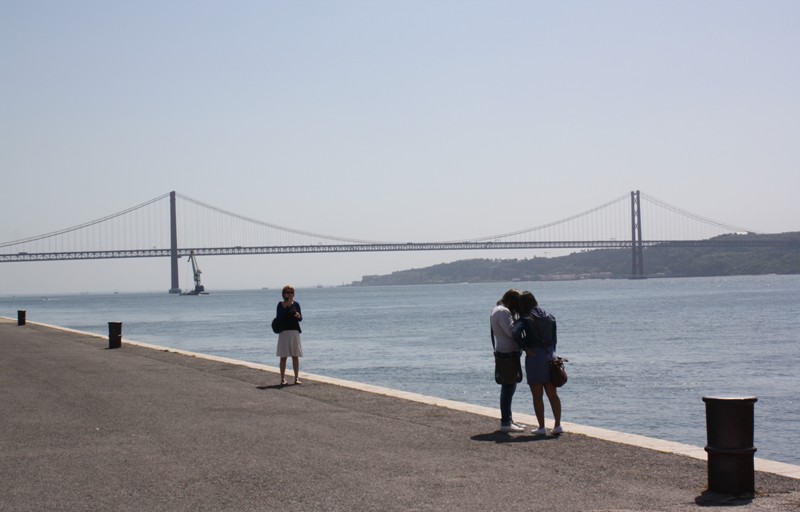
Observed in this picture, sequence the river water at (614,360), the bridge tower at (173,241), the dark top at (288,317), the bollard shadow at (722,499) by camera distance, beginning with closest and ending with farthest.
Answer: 1. the bollard shadow at (722,499)
2. the dark top at (288,317)
3. the river water at (614,360)
4. the bridge tower at (173,241)

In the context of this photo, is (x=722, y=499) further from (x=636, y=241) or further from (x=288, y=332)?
(x=636, y=241)

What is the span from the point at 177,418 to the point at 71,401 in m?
2.27

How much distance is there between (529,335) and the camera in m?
9.57

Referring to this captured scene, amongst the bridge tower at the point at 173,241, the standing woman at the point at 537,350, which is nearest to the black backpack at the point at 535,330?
the standing woman at the point at 537,350

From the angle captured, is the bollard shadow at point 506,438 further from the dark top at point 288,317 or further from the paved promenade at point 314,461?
the dark top at point 288,317

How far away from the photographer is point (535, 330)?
953 cm

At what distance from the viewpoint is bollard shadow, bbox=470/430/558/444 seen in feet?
30.2

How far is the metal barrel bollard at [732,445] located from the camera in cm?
673

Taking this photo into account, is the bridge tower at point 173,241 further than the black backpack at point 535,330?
Yes

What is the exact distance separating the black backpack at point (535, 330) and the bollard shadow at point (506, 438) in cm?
81

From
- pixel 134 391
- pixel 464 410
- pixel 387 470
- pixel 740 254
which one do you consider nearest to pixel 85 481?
pixel 387 470

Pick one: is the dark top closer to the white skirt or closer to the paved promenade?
the white skirt

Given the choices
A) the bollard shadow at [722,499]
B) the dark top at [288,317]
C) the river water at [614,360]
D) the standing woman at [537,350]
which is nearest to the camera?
the bollard shadow at [722,499]

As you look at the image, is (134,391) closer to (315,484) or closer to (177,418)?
(177,418)
